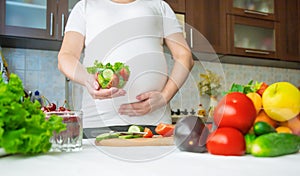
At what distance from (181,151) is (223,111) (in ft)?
0.35

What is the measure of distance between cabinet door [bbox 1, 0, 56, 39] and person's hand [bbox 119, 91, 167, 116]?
1.22 m

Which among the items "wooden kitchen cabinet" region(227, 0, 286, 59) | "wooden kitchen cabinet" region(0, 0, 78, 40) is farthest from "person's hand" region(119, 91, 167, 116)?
"wooden kitchen cabinet" region(227, 0, 286, 59)

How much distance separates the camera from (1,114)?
0.47 m

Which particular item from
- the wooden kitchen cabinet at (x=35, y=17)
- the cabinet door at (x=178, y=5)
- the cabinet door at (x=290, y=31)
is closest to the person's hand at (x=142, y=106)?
the wooden kitchen cabinet at (x=35, y=17)

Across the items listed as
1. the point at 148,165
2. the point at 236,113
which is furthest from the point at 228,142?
the point at 148,165

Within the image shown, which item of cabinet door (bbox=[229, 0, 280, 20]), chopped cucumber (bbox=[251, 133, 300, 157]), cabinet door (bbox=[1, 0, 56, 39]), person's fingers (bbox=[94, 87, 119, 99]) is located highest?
cabinet door (bbox=[229, 0, 280, 20])

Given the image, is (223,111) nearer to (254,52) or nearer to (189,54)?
(189,54)

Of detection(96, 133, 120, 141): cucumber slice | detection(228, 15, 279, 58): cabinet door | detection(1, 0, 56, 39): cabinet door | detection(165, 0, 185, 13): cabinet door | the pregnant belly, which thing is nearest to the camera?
detection(96, 133, 120, 141): cucumber slice

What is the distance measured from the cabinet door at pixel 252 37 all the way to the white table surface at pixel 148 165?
2.13 meters

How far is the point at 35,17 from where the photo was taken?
2.07 m

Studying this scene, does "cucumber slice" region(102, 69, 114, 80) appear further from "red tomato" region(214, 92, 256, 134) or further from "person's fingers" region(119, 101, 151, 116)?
"red tomato" region(214, 92, 256, 134)

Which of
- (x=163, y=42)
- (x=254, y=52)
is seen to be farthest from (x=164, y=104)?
(x=254, y=52)

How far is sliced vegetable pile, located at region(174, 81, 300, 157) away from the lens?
552 mm

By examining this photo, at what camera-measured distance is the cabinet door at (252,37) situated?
2.62 m
